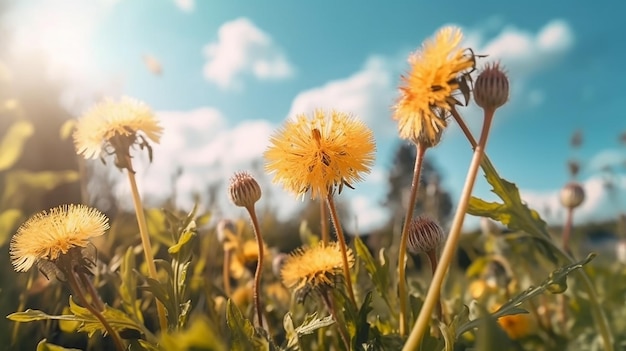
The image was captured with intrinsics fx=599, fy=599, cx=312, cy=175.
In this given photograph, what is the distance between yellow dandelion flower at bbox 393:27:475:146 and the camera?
66 cm

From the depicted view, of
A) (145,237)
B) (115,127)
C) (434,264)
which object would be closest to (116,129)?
(115,127)

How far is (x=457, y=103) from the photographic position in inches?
26.5

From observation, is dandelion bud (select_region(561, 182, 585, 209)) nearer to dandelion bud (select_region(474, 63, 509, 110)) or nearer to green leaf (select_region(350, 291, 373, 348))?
green leaf (select_region(350, 291, 373, 348))

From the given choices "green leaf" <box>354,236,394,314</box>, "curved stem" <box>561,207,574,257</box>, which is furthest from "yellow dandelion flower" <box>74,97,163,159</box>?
"curved stem" <box>561,207,574,257</box>

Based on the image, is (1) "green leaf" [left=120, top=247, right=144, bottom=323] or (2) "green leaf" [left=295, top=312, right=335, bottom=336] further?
(1) "green leaf" [left=120, top=247, right=144, bottom=323]

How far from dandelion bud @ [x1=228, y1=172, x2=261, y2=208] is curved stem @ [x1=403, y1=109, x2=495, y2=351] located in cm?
45

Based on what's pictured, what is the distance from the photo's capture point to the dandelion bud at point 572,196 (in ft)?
6.15

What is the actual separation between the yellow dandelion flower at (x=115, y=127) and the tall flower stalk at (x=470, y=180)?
0.60 m

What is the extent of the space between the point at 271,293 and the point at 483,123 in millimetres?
1370

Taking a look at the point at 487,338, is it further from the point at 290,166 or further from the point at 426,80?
the point at 290,166

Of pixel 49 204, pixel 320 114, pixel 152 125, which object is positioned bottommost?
pixel 320 114

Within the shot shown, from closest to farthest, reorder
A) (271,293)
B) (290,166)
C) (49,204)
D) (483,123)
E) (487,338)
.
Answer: (487,338)
(483,123)
(290,166)
(271,293)
(49,204)

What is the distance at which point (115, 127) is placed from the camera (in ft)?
3.38

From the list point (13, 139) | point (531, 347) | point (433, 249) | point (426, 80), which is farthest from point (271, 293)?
point (426, 80)
